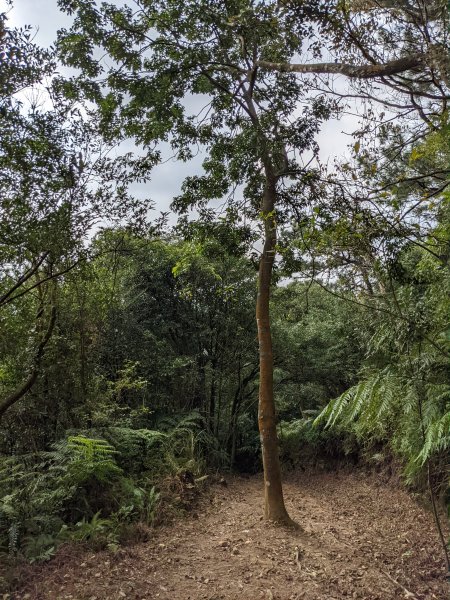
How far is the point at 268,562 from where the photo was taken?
5.02 meters

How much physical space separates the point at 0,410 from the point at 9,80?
4.08 m

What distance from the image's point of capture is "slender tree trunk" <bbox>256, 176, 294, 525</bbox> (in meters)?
6.14

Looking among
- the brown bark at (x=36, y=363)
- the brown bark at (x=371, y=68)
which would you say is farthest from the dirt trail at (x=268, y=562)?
the brown bark at (x=371, y=68)

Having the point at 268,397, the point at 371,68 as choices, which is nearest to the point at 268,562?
the point at 268,397

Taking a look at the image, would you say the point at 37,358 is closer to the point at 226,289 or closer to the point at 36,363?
the point at 36,363

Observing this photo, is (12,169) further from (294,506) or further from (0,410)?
(294,506)

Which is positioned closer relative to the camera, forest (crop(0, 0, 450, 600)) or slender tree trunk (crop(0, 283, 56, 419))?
forest (crop(0, 0, 450, 600))

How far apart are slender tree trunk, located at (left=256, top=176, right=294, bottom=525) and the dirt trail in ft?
1.13

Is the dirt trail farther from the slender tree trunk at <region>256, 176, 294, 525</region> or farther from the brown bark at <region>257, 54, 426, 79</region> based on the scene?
the brown bark at <region>257, 54, 426, 79</region>

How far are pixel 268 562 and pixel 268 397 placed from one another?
82.1 inches

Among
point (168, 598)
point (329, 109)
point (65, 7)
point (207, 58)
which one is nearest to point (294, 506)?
point (168, 598)

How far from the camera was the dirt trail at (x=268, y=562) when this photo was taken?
430 centimetres

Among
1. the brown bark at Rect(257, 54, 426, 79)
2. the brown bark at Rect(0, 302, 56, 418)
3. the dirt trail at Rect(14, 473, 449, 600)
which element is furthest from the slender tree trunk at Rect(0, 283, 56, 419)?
the brown bark at Rect(257, 54, 426, 79)

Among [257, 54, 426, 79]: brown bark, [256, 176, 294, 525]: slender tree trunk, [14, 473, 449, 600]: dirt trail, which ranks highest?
[257, 54, 426, 79]: brown bark
